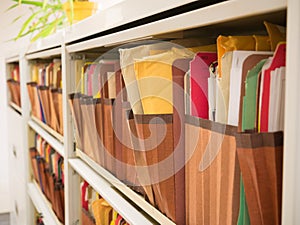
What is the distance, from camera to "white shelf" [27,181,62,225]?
1.89m

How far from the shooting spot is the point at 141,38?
868 millimetres

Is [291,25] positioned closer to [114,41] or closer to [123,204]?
[114,41]

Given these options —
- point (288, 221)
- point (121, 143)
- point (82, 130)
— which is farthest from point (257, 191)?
point (82, 130)

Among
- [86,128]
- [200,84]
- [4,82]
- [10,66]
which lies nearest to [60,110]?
[86,128]

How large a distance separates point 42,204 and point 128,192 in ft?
4.15

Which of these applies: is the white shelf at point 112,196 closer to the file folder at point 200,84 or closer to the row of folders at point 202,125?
the row of folders at point 202,125

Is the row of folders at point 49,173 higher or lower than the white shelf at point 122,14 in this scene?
lower

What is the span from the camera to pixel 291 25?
43 cm

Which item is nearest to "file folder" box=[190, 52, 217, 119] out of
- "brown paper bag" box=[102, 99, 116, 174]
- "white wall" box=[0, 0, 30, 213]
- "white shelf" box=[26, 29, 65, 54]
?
"brown paper bag" box=[102, 99, 116, 174]

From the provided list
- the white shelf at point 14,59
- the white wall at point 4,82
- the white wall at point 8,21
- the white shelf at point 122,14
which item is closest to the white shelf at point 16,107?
the white shelf at point 14,59

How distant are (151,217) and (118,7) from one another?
19.5 inches

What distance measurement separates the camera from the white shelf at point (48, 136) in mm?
1733

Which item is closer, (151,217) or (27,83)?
(151,217)

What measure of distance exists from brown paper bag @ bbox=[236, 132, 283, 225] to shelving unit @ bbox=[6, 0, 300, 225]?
66 millimetres
